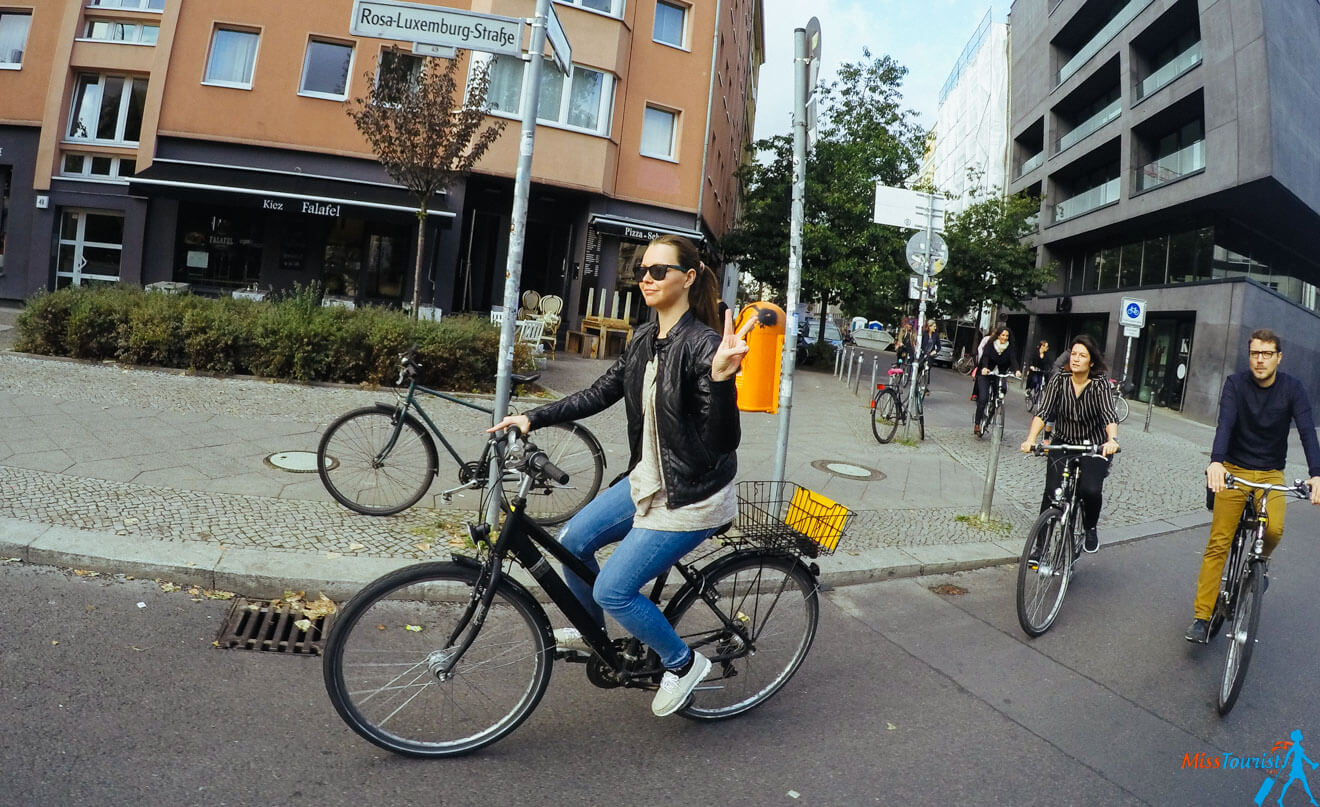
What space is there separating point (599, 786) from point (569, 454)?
11.3ft

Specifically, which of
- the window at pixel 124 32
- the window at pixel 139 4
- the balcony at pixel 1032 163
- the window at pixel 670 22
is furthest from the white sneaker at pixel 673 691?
the balcony at pixel 1032 163

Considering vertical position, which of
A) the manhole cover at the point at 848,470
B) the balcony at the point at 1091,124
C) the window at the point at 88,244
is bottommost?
the manhole cover at the point at 848,470

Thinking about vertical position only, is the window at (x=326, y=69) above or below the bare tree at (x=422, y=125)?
above

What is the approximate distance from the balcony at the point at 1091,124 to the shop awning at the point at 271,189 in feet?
77.3

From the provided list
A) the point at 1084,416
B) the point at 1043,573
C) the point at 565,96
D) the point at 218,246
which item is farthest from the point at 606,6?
the point at 1043,573

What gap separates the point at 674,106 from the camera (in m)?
21.4

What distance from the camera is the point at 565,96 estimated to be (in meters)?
19.5

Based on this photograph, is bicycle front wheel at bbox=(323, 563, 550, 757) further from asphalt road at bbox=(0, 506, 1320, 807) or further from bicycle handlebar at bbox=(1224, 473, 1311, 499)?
bicycle handlebar at bbox=(1224, 473, 1311, 499)

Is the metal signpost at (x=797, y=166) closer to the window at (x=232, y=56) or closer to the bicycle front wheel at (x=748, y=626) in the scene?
the bicycle front wheel at (x=748, y=626)

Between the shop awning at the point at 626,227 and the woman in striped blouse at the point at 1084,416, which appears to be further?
the shop awning at the point at 626,227

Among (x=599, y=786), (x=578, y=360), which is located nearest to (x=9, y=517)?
(x=599, y=786)

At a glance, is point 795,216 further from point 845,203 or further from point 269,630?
point 845,203

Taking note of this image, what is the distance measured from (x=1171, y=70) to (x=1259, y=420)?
26.8 meters

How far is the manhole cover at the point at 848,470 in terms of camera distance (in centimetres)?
891
